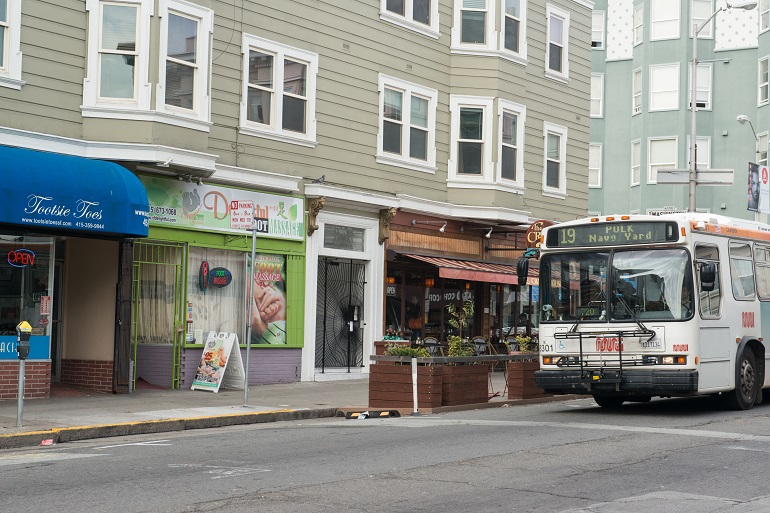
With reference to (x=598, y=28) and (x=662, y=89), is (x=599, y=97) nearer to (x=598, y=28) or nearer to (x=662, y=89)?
(x=598, y=28)

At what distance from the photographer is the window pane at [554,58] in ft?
95.1

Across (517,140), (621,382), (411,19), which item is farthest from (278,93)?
(621,382)

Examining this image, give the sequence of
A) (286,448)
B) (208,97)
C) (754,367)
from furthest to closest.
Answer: (208,97)
(754,367)
(286,448)

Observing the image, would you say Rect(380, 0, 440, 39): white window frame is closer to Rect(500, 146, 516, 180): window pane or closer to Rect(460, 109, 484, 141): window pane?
Rect(460, 109, 484, 141): window pane

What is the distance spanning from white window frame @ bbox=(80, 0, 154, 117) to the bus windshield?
7.39 meters

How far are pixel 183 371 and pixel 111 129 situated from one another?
186 inches

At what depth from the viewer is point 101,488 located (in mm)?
9320

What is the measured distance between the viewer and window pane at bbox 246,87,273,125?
69.4 feet

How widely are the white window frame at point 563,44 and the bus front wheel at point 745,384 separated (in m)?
13.4

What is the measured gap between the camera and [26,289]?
17.4 metres

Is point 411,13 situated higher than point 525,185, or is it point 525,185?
point 411,13

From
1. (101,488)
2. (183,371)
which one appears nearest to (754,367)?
(183,371)

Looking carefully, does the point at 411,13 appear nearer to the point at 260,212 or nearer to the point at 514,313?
the point at 260,212

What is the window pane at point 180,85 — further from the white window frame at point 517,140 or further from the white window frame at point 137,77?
the white window frame at point 517,140
